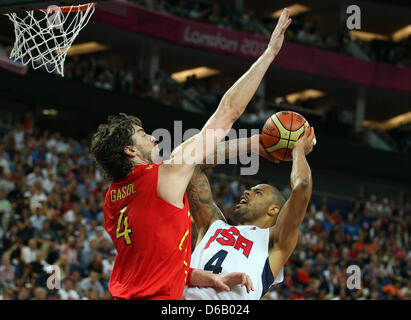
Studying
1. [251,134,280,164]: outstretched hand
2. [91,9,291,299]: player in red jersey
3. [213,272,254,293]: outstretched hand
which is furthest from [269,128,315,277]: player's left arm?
[91,9,291,299]: player in red jersey

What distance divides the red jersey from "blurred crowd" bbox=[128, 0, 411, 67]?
1759 centimetres

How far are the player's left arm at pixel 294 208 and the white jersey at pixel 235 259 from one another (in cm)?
8

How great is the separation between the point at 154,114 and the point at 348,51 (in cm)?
879

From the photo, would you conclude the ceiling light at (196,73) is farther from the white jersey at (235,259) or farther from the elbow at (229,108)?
the elbow at (229,108)

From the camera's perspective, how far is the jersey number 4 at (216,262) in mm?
4648

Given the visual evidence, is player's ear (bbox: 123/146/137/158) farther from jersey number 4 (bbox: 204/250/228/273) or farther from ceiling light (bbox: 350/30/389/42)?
ceiling light (bbox: 350/30/389/42)

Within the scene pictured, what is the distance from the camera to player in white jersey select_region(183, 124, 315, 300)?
4539mm

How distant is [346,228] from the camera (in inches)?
693

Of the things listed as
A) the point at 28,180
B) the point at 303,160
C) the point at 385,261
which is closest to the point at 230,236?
the point at 303,160

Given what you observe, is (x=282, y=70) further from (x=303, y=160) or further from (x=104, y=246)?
(x=303, y=160)

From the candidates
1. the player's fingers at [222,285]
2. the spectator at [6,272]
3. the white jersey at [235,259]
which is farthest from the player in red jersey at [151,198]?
the spectator at [6,272]

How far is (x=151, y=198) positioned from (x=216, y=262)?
1.21 metres

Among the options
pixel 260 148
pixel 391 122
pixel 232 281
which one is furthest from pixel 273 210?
pixel 391 122

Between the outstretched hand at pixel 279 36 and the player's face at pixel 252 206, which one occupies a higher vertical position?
the outstretched hand at pixel 279 36
